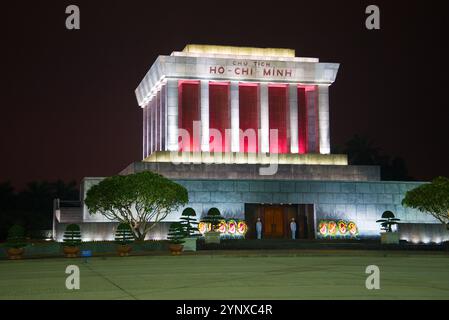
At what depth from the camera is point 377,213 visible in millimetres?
54125

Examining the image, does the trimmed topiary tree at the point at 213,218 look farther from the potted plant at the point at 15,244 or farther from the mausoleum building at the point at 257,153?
the potted plant at the point at 15,244

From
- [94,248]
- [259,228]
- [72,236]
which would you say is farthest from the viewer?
[259,228]

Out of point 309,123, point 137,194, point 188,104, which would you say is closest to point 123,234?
point 137,194

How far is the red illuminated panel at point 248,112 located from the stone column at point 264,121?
92cm

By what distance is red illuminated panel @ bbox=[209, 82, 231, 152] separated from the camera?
5998cm

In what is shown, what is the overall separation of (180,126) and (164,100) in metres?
2.73

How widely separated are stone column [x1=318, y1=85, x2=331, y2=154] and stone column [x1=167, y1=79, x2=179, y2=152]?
13.0 meters

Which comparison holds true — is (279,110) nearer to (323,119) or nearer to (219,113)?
(323,119)

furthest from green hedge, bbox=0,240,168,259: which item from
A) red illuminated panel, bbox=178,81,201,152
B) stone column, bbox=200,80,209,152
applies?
red illuminated panel, bbox=178,81,201,152

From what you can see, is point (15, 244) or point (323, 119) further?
point (323, 119)

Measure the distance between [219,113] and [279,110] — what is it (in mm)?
5715

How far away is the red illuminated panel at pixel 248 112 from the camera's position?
60906 millimetres

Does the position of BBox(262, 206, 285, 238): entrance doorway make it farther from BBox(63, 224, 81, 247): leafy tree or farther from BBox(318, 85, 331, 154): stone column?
BBox(63, 224, 81, 247): leafy tree

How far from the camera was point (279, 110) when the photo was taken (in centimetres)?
6275
